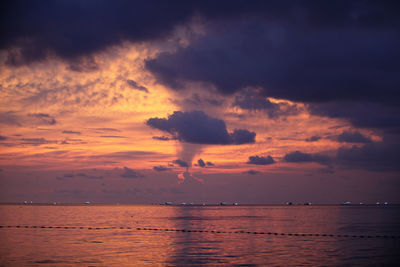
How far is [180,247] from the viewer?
245 feet

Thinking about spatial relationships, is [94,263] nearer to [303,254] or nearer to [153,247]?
[153,247]

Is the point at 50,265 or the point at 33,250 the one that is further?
the point at 33,250

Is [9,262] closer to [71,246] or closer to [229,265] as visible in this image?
[71,246]

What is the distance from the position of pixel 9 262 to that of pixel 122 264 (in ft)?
49.8

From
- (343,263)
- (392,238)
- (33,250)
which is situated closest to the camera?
(343,263)

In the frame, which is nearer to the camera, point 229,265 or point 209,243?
point 229,265

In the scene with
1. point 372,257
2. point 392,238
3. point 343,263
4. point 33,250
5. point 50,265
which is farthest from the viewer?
point 392,238

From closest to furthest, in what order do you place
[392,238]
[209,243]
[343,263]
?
1. [343,263]
2. [209,243]
3. [392,238]

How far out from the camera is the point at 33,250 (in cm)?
6800

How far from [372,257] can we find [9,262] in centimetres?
5228

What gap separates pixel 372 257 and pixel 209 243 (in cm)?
3038

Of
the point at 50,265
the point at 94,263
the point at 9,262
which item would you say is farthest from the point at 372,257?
the point at 9,262

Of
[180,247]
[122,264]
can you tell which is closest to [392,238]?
[180,247]

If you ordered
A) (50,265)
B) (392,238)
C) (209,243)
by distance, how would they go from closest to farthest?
(50,265)
(209,243)
(392,238)
